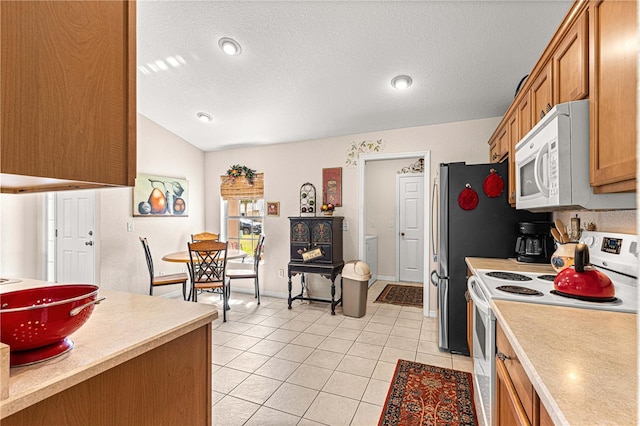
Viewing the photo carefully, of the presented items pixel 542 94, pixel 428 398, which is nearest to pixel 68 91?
pixel 542 94

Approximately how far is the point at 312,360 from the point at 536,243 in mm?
2062

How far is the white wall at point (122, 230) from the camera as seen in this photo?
3590mm

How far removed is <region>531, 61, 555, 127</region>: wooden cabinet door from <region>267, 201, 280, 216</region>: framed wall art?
339cm

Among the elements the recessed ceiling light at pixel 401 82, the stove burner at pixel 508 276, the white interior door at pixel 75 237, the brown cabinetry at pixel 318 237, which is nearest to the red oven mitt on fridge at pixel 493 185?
the stove burner at pixel 508 276

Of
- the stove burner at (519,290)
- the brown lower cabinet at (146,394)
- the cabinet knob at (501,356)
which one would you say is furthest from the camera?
the stove burner at (519,290)

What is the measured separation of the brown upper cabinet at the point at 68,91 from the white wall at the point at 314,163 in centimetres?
340

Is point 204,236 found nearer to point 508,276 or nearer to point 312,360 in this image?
point 312,360

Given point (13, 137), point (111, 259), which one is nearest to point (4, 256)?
point (111, 259)

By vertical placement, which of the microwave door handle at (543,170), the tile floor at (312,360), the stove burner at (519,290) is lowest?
the tile floor at (312,360)

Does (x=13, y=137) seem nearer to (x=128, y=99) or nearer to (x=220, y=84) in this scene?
(x=128, y=99)

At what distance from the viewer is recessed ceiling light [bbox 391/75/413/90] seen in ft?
9.21

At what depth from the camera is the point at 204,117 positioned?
3920 millimetres

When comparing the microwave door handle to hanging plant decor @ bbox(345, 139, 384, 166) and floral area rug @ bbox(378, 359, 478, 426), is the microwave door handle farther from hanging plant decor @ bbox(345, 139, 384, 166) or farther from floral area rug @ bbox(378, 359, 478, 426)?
hanging plant decor @ bbox(345, 139, 384, 166)

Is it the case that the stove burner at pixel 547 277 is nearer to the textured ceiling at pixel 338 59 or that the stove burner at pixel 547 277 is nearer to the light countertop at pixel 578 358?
the light countertop at pixel 578 358
